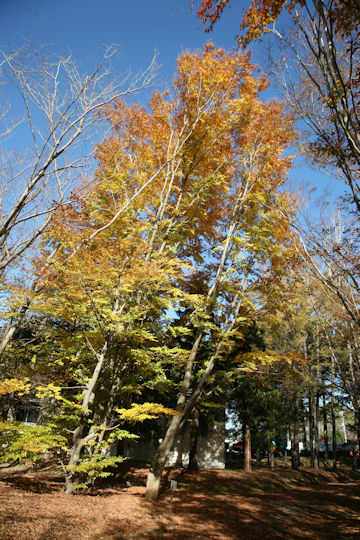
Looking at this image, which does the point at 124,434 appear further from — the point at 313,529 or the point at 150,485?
the point at 313,529

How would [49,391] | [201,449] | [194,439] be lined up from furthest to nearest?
[201,449], [194,439], [49,391]

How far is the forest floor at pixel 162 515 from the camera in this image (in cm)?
460

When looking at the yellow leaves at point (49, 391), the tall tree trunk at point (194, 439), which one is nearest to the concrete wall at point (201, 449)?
the tall tree trunk at point (194, 439)

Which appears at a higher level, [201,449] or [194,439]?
[194,439]

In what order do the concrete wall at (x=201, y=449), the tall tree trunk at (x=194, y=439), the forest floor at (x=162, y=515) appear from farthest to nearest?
the concrete wall at (x=201, y=449)
the tall tree trunk at (x=194, y=439)
the forest floor at (x=162, y=515)

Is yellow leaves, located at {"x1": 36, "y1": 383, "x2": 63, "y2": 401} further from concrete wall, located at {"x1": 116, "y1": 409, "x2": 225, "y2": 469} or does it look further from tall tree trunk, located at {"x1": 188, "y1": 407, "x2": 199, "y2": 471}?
concrete wall, located at {"x1": 116, "y1": 409, "x2": 225, "y2": 469}

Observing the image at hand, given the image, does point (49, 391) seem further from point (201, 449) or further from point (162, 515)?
point (201, 449)

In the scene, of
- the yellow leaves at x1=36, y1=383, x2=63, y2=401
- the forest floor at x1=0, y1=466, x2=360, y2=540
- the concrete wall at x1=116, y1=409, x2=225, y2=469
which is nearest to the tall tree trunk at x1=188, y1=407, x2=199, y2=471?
the concrete wall at x1=116, y1=409, x2=225, y2=469

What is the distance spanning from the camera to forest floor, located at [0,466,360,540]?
4602 millimetres

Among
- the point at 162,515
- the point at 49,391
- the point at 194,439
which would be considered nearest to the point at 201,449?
the point at 194,439

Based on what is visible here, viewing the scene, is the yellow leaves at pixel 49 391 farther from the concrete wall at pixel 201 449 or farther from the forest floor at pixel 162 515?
the concrete wall at pixel 201 449

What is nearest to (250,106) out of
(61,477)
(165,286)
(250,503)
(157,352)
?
(165,286)

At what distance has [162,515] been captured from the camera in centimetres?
667

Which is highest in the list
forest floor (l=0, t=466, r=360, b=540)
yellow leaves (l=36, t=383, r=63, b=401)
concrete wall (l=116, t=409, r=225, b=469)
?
yellow leaves (l=36, t=383, r=63, b=401)
